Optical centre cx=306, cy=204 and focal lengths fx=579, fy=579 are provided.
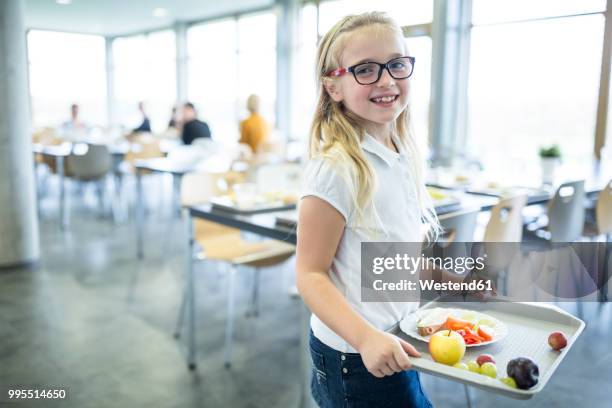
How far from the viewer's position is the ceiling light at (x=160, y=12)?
10.7m

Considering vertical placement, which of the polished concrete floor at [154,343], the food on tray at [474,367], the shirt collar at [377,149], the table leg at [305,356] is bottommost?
the polished concrete floor at [154,343]

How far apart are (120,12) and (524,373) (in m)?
11.8

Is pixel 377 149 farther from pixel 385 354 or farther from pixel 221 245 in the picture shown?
pixel 221 245

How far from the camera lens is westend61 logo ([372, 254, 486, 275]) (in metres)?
1.09

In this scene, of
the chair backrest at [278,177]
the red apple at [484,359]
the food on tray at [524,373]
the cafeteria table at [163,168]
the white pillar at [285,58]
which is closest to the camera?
the food on tray at [524,373]

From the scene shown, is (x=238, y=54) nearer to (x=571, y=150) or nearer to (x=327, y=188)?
(x=571, y=150)

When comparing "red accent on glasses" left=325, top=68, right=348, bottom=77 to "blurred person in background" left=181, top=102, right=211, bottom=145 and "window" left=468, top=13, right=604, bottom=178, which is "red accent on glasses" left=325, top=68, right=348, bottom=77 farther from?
"blurred person in background" left=181, top=102, right=211, bottom=145

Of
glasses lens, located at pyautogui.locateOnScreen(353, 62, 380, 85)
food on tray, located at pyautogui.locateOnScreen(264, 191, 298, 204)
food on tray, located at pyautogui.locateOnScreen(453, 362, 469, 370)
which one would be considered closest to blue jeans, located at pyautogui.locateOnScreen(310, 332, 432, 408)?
food on tray, located at pyautogui.locateOnScreen(453, 362, 469, 370)

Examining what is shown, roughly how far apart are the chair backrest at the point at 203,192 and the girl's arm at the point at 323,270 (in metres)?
2.15

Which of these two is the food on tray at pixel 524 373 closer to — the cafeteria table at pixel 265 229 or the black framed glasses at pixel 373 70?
the black framed glasses at pixel 373 70

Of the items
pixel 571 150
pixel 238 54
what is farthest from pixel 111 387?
pixel 238 54

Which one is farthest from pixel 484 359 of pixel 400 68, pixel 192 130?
pixel 192 130

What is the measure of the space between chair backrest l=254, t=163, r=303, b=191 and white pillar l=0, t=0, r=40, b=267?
76.1 inches

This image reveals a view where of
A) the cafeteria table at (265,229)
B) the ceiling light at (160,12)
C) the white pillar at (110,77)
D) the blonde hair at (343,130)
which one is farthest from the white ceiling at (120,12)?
the blonde hair at (343,130)
